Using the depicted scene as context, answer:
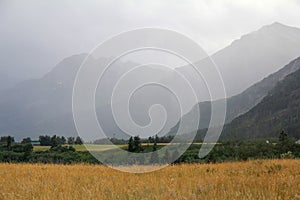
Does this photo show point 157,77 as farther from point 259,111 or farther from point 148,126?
point 259,111

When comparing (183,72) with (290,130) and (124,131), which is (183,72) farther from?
(290,130)

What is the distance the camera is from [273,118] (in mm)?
164000

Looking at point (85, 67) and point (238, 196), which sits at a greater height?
point (85, 67)

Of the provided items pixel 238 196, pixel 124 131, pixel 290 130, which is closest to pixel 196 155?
pixel 124 131

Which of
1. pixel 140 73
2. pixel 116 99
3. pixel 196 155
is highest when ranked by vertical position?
pixel 140 73

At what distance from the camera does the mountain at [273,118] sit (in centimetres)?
14962

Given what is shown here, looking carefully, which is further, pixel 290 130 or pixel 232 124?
pixel 232 124

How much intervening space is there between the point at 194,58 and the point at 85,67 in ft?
13.6

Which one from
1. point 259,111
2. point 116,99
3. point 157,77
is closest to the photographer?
point 116,99

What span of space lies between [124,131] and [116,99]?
1433mm

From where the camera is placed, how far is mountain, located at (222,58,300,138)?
149625 mm

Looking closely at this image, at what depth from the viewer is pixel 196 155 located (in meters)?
28.6

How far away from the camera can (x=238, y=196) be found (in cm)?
624

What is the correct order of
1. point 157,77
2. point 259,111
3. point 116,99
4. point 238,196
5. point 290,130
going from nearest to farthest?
point 238,196 < point 116,99 < point 157,77 < point 290,130 < point 259,111
